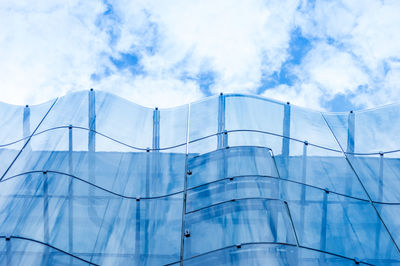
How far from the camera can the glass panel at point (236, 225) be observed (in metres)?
7.11

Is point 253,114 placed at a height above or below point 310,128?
above

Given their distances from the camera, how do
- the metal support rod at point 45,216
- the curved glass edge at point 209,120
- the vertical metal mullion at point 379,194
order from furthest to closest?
the curved glass edge at point 209,120 → the vertical metal mullion at point 379,194 → the metal support rod at point 45,216

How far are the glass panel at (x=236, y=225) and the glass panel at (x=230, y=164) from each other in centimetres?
98

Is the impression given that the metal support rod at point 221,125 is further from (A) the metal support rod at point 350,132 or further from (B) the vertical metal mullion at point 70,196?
(B) the vertical metal mullion at point 70,196

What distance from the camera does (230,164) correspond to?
9.16m

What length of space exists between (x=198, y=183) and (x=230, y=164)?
79cm

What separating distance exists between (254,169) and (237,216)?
4.82 feet

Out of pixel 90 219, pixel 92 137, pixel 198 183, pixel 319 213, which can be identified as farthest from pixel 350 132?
pixel 90 219

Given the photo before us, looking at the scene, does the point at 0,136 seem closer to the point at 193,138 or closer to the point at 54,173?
the point at 54,173

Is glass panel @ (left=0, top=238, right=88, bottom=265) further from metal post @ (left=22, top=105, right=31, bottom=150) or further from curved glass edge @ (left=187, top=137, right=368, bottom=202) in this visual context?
metal post @ (left=22, top=105, right=31, bottom=150)

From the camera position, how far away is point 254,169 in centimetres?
888

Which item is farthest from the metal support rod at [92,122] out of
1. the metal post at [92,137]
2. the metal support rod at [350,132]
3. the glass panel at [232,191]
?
the metal support rod at [350,132]

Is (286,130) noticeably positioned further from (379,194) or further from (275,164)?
(379,194)

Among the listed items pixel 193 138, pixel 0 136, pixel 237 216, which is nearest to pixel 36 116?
pixel 0 136
